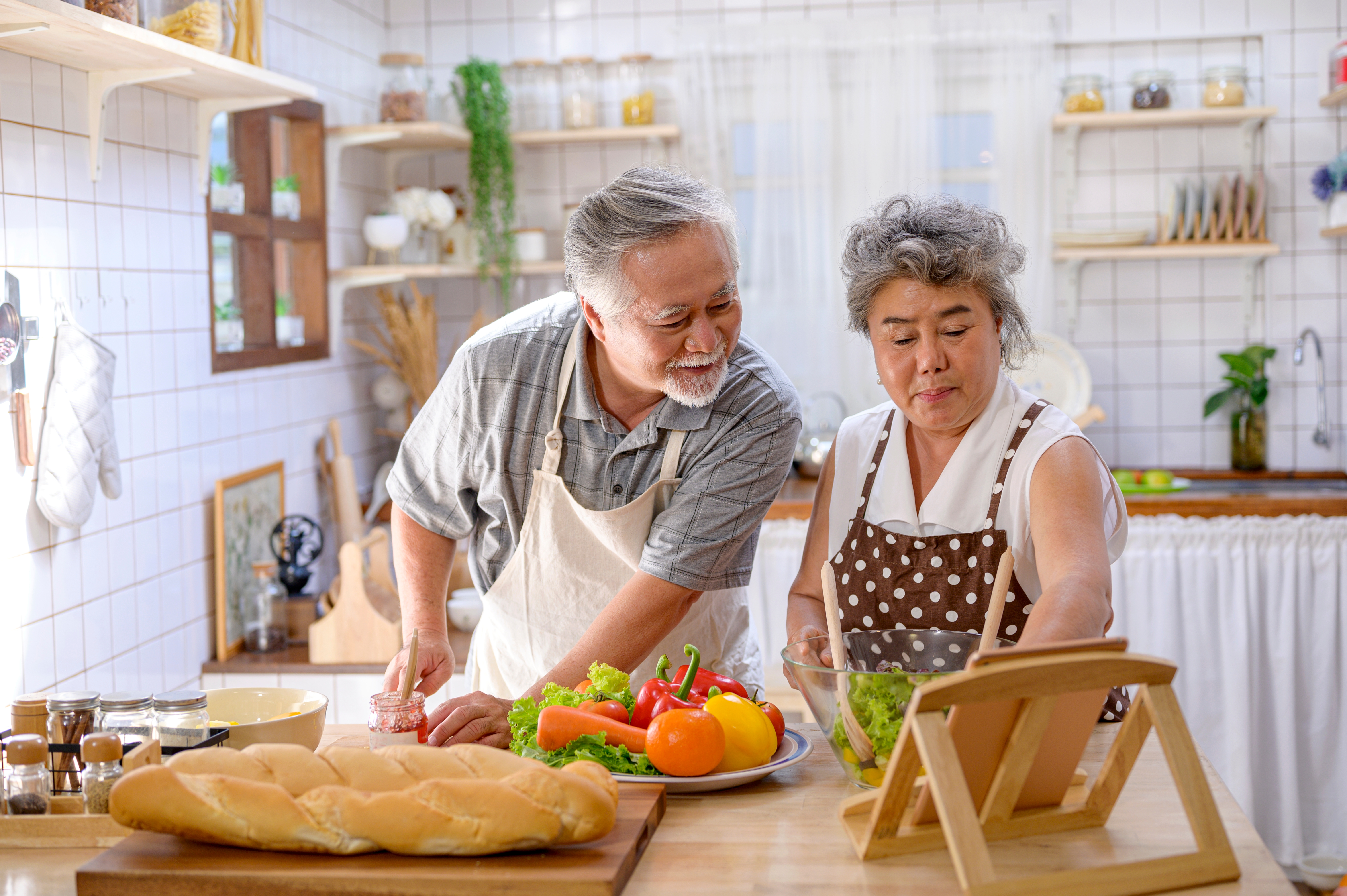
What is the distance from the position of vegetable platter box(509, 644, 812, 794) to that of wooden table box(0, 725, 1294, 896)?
0.10 ft

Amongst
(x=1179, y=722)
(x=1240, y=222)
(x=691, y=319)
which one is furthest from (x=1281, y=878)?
(x=1240, y=222)

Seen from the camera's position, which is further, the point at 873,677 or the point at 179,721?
the point at 179,721

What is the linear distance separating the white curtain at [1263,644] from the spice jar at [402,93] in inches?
90.9

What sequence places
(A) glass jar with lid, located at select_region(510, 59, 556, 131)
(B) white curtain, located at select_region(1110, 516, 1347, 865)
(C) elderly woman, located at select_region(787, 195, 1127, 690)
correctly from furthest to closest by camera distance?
1. (A) glass jar with lid, located at select_region(510, 59, 556, 131)
2. (B) white curtain, located at select_region(1110, 516, 1347, 865)
3. (C) elderly woman, located at select_region(787, 195, 1127, 690)

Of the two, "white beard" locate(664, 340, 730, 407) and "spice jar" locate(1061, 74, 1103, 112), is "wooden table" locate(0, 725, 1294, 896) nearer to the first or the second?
"white beard" locate(664, 340, 730, 407)

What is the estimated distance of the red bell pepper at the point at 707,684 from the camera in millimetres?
1317

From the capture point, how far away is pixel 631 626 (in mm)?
1563

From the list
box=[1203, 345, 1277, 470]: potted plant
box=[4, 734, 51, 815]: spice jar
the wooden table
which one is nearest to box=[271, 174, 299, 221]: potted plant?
box=[4, 734, 51, 815]: spice jar

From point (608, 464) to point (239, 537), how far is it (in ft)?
5.10

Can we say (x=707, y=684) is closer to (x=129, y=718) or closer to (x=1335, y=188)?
(x=129, y=718)

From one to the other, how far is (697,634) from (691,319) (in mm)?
538

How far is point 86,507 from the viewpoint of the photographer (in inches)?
87.4

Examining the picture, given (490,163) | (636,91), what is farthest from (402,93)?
(636,91)

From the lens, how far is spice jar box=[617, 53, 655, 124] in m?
3.88
